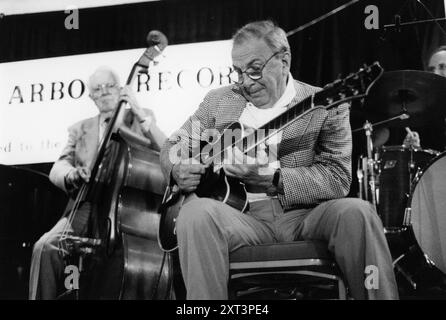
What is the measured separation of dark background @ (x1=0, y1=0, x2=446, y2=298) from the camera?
121 inches

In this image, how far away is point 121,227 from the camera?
111 inches

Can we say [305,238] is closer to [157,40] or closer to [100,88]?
[157,40]

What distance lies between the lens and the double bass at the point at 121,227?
277cm

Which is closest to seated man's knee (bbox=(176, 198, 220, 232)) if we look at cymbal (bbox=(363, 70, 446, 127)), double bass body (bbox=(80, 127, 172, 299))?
double bass body (bbox=(80, 127, 172, 299))

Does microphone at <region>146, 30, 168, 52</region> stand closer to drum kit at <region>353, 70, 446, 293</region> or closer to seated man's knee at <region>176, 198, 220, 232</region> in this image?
drum kit at <region>353, 70, 446, 293</region>

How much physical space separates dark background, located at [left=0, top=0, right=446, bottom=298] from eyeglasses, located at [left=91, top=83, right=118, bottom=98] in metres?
0.22

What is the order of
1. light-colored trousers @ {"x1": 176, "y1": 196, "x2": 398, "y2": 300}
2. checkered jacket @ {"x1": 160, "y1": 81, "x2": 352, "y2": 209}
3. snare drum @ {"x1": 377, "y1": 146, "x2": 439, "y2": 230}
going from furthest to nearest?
snare drum @ {"x1": 377, "y1": 146, "x2": 439, "y2": 230} < checkered jacket @ {"x1": 160, "y1": 81, "x2": 352, "y2": 209} < light-colored trousers @ {"x1": 176, "y1": 196, "x2": 398, "y2": 300}

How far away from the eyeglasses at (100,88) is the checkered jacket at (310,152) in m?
0.86

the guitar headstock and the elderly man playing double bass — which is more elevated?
the guitar headstock

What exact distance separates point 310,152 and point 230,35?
3.74ft

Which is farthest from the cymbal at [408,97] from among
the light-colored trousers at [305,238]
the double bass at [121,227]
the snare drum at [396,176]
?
the double bass at [121,227]

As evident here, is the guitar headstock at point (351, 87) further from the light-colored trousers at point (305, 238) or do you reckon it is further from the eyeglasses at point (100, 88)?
the eyeglasses at point (100, 88)

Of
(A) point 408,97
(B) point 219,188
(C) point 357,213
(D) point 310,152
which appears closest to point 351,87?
(D) point 310,152

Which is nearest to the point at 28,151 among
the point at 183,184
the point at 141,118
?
the point at 141,118
